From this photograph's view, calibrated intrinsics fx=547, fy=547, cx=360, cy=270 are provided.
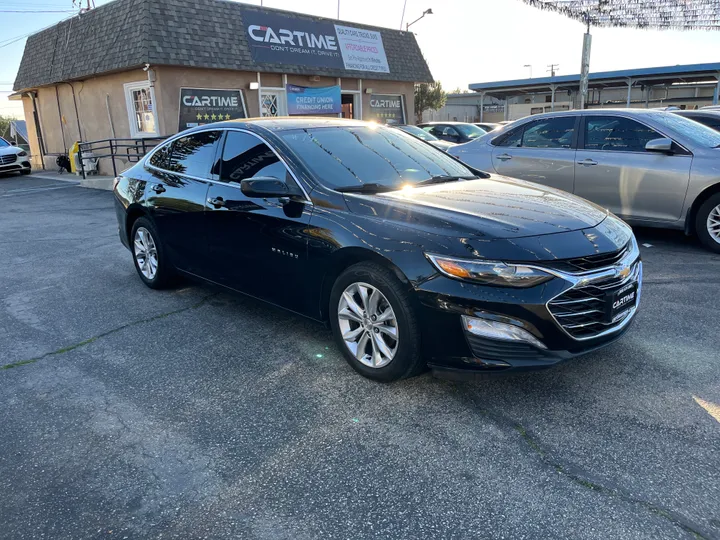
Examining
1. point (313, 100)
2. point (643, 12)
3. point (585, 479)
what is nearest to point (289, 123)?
point (585, 479)

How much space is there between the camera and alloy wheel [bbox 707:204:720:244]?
625 centimetres

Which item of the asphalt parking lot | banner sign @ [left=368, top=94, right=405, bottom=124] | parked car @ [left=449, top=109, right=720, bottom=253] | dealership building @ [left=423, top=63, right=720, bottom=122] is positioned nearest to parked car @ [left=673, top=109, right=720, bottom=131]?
parked car @ [left=449, top=109, right=720, bottom=253]

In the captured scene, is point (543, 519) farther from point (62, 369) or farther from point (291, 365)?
point (62, 369)

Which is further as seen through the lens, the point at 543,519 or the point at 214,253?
the point at 214,253

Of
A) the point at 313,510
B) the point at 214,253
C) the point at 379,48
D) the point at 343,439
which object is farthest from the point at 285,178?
the point at 379,48

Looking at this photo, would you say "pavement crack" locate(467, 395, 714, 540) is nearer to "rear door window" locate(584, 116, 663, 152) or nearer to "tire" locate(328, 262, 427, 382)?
"tire" locate(328, 262, 427, 382)

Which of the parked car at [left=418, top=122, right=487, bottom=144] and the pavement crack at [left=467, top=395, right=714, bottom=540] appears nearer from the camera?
the pavement crack at [left=467, top=395, right=714, bottom=540]

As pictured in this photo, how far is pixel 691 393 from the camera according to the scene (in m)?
3.29

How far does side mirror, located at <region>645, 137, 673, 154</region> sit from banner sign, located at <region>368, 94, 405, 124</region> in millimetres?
14763

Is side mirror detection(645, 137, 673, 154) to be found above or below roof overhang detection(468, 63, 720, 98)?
below

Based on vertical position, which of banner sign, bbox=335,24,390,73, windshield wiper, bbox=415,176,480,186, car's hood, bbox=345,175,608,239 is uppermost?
banner sign, bbox=335,24,390,73

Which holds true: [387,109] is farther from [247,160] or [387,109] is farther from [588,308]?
[588,308]

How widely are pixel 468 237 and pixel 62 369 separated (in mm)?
2959

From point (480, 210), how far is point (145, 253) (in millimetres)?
3658
